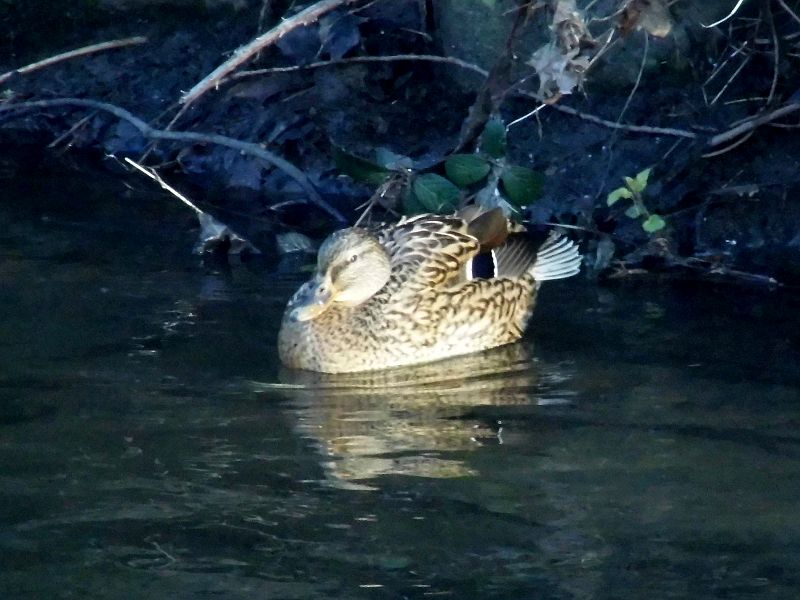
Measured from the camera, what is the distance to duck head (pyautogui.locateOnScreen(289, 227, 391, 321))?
7.40 meters

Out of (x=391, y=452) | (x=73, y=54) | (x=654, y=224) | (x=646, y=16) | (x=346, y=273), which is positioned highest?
(x=73, y=54)

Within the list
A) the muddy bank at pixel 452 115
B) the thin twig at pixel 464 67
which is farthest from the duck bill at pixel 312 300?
the thin twig at pixel 464 67

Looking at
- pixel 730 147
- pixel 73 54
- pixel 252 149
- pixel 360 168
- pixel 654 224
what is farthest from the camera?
pixel 73 54

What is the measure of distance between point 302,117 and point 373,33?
2.51 feet

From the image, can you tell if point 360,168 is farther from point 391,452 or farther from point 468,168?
point 391,452

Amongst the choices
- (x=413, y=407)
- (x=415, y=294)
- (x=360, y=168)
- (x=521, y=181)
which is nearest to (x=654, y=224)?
(x=521, y=181)

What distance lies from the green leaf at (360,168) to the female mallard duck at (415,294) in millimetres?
590

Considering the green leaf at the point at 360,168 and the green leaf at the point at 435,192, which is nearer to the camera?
the green leaf at the point at 435,192

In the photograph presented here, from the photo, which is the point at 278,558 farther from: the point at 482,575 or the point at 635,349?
the point at 635,349

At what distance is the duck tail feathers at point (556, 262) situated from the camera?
7.99 m

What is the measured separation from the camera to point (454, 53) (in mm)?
10477

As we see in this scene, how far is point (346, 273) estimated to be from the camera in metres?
7.46

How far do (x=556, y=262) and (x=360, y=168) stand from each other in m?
1.29

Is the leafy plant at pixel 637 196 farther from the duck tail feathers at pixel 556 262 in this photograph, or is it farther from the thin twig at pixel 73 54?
the thin twig at pixel 73 54
